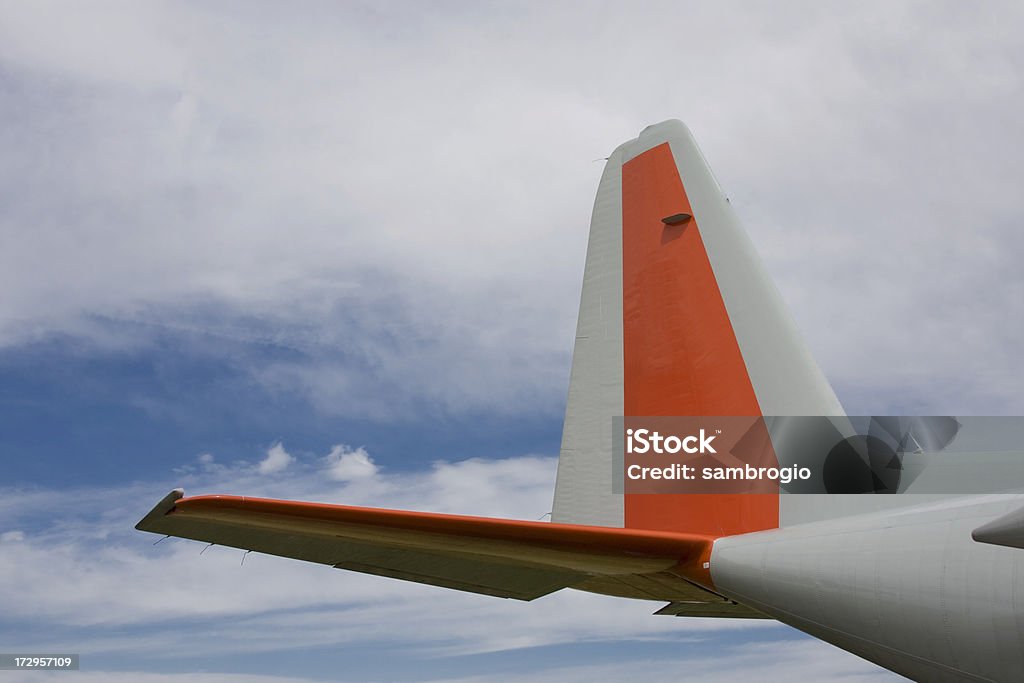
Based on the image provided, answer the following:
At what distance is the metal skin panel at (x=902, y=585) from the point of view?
616 cm

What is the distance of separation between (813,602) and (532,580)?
2.32m

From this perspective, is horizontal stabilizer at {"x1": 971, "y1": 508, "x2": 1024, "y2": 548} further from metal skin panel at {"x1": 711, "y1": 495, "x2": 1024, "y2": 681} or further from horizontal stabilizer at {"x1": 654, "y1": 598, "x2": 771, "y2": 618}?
horizontal stabilizer at {"x1": 654, "y1": 598, "x2": 771, "y2": 618}

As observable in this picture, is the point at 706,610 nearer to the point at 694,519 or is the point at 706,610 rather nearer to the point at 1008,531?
the point at 694,519

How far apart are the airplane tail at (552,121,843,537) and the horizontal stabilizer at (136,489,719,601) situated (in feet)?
5.81

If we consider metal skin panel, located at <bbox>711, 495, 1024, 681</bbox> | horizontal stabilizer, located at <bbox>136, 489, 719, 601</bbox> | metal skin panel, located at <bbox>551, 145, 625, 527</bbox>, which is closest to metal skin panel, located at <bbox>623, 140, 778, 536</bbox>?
metal skin panel, located at <bbox>551, 145, 625, 527</bbox>

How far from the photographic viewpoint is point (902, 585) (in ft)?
21.8

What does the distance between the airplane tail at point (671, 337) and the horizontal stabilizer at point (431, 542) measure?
1772mm

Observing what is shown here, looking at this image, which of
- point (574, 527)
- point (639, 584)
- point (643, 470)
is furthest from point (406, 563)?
point (643, 470)

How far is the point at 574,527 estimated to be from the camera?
745 cm

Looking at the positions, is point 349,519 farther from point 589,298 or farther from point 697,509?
point 589,298

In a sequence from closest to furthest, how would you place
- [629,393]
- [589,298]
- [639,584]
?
[639,584] → [629,393] → [589,298]

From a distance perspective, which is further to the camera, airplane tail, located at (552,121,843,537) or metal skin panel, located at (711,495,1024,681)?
airplane tail, located at (552,121,843,537)

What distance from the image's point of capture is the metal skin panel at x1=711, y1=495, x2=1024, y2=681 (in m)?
6.16

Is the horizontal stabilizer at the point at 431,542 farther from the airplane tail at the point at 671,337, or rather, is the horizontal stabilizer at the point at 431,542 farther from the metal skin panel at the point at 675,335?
the airplane tail at the point at 671,337
